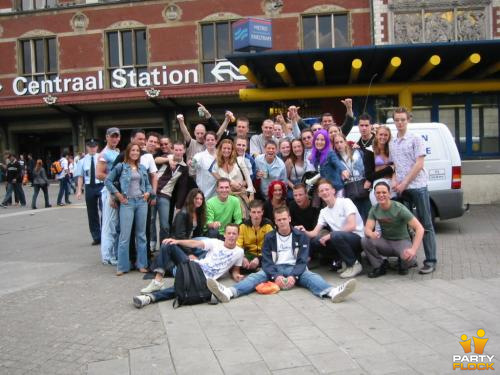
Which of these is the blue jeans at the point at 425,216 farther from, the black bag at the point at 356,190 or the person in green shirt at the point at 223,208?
the person in green shirt at the point at 223,208

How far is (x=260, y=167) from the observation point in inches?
292

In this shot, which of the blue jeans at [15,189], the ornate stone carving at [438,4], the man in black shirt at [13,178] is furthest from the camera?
the ornate stone carving at [438,4]

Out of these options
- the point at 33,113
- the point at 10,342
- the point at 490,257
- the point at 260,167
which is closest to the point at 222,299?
the point at 10,342

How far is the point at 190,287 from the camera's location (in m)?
5.34

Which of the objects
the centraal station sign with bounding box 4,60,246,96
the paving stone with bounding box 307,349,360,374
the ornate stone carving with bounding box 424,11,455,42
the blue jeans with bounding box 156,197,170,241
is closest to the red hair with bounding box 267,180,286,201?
the blue jeans with bounding box 156,197,170,241

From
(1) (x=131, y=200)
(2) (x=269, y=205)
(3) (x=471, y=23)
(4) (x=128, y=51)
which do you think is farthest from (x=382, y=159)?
(4) (x=128, y=51)

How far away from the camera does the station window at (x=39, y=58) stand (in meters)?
23.9

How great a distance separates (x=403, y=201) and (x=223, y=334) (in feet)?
11.0

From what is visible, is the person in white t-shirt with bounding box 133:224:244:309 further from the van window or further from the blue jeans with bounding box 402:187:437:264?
the van window

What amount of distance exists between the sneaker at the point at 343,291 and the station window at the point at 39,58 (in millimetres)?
21784

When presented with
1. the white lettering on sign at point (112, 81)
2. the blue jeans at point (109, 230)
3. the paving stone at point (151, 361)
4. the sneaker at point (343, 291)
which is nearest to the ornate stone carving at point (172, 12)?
the white lettering on sign at point (112, 81)

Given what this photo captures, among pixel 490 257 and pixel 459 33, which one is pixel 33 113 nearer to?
pixel 459 33

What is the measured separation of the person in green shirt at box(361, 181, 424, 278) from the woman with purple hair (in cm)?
83

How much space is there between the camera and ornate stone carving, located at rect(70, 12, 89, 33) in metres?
23.2
